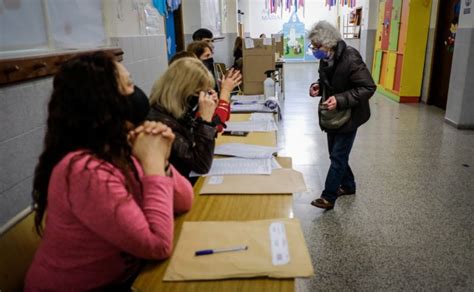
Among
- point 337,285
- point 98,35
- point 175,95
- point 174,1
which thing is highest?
point 174,1

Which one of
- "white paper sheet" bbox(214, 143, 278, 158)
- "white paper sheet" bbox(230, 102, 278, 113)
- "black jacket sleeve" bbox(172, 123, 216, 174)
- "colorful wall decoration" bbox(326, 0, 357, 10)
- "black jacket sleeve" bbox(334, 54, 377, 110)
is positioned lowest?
"white paper sheet" bbox(214, 143, 278, 158)

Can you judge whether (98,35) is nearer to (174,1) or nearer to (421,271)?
(174,1)

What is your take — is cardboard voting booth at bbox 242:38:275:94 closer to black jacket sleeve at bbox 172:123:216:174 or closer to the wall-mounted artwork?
black jacket sleeve at bbox 172:123:216:174

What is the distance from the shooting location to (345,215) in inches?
107

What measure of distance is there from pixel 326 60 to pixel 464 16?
329cm

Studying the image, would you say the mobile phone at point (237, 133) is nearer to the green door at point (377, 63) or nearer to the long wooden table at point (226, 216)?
the long wooden table at point (226, 216)

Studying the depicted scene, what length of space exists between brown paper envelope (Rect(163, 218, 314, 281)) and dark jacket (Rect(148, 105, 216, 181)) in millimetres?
433

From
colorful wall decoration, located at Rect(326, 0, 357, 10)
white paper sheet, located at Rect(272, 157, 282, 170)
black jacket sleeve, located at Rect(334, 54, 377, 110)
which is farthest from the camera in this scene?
colorful wall decoration, located at Rect(326, 0, 357, 10)

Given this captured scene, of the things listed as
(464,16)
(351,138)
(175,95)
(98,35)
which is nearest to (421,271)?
(351,138)

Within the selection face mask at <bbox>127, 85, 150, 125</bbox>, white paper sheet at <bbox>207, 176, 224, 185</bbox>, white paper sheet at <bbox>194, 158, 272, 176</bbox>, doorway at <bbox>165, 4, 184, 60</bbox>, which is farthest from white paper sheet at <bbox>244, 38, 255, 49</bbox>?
face mask at <bbox>127, 85, 150, 125</bbox>

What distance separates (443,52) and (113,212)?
6.70 meters

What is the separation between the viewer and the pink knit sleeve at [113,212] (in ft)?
2.75

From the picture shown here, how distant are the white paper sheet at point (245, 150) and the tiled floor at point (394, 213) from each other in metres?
0.73

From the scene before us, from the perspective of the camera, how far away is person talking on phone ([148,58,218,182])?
5.20 feet
